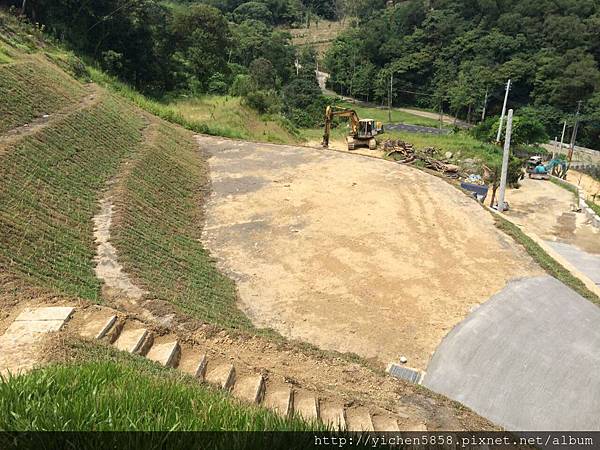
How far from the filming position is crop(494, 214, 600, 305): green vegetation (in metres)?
10.1

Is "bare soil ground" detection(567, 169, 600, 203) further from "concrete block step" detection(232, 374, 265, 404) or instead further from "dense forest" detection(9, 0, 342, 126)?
"concrete block step" detection(232, 374, 265, 404)

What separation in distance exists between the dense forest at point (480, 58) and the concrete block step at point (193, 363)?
5059 cm

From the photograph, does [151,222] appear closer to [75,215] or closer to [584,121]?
[75,215]

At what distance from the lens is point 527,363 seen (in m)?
7.24

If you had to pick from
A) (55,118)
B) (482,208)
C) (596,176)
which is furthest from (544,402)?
(596,176)

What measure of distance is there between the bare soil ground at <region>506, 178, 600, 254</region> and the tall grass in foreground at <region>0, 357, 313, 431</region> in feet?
62.5

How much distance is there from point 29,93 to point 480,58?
5343 centimetres

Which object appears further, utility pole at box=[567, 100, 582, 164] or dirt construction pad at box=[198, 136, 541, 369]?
utility pole at box=[567, 100, 582, 164]

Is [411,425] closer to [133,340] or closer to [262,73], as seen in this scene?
[133,340]

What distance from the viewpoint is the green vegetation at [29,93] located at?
40.5 ft

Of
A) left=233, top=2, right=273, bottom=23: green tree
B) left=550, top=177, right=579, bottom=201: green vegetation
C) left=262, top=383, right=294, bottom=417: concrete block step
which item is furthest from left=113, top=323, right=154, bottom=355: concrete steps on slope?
left=233, top=2, right=273, bottom=23: green tree

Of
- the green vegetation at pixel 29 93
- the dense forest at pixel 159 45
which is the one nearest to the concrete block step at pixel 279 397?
the green vegetation at pixel 29 93

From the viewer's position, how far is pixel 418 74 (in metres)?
60.5

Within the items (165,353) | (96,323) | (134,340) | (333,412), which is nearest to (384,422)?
(333,412)
